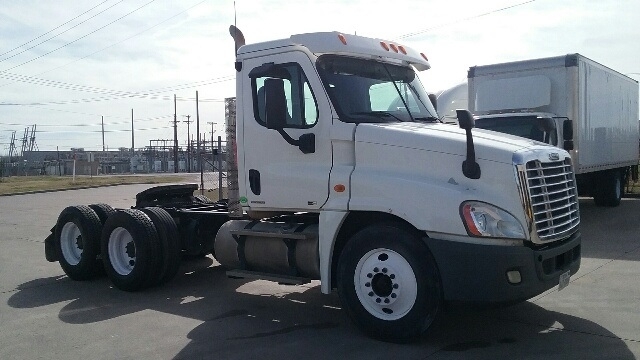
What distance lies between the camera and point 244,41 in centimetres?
784

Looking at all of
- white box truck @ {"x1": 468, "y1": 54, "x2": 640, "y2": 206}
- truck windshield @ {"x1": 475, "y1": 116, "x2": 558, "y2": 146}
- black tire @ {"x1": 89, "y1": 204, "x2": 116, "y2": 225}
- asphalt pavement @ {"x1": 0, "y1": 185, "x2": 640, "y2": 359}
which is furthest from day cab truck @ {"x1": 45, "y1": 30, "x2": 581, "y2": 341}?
white box truck @ {"x1": 468, "y1": 54, "x2": 640, "y2": 206}

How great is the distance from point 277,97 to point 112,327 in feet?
9.80

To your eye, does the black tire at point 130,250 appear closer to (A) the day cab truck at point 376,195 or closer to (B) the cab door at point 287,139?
(A) the day cab truck at point 376,195

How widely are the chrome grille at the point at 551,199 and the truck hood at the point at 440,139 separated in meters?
0.27

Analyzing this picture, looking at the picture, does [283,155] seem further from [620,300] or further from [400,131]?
[620,300]

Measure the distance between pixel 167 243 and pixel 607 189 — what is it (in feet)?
42.3

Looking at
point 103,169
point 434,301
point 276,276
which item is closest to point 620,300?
point 434,301

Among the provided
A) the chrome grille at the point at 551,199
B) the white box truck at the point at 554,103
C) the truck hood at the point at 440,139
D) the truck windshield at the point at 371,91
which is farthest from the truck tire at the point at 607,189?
the truck hood at the point at 440,139

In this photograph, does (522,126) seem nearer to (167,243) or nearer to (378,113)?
(378,113)

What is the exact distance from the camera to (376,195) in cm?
594

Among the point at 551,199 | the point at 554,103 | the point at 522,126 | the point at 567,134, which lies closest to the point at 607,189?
the point at 554,103

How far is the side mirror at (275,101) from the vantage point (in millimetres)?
6320

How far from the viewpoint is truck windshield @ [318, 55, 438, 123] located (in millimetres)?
6480

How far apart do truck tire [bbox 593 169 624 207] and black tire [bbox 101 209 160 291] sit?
13.0m
